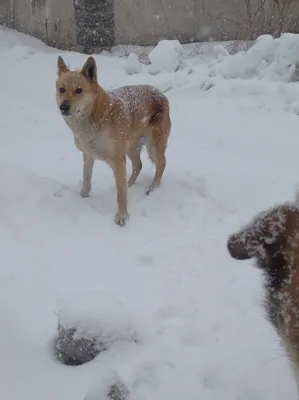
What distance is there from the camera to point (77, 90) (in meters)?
4.93

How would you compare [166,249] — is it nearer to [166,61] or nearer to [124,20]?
[166,61]

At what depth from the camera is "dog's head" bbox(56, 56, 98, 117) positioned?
16.0 ft

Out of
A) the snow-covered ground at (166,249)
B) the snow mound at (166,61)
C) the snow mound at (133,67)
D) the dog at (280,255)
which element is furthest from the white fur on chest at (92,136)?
the snow mound at (133,67)

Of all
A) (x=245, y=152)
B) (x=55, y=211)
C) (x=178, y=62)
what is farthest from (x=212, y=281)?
(x=178, y=62)

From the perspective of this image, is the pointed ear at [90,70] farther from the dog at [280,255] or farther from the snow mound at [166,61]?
the snow mound at [166,61]

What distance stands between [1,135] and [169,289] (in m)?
4.49

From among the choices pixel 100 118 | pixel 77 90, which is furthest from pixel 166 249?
pixel 77 90

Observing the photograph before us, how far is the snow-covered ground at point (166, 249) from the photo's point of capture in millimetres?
2790

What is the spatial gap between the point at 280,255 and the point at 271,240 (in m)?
0.05

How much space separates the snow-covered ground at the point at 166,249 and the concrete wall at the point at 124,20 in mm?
4805

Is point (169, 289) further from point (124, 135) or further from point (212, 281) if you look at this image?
point (124, 135)

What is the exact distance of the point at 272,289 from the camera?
1.50m

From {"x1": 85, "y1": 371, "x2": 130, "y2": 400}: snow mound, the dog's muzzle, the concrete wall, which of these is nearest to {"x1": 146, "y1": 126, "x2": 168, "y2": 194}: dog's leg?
the dog's muzzle

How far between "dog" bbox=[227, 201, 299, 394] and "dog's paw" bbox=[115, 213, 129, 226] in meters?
3.53
